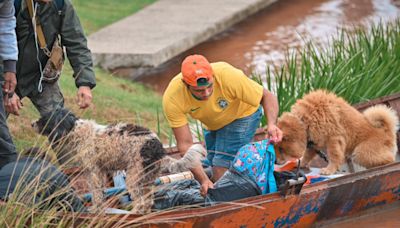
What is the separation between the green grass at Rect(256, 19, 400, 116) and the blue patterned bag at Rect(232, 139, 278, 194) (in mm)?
2290

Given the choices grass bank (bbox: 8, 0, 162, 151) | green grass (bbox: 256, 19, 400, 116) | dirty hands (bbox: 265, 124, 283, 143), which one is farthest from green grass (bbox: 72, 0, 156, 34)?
dirty hands (bbox: 265, 124, 283, 143)

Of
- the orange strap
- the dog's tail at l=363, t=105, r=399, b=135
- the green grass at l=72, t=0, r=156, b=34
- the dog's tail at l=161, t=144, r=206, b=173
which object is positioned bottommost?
the green grass at l=72, t=0, r=156, b=34

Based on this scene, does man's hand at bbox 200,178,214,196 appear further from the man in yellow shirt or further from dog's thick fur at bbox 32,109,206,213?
dog's thick fur at bbox 32,109,206,213

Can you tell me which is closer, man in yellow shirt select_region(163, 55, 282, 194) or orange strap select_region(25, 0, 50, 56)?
man in yellow shirt select_region(163, 55, 282, 194)

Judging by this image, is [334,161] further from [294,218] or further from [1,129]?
[1,129]

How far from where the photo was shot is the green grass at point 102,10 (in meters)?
16.0

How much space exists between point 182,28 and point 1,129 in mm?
9682

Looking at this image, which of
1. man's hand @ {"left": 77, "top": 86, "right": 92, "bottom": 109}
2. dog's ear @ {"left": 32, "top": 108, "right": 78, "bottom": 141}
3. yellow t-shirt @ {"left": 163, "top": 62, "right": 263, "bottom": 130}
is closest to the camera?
dog's ear @ {"left": 32, "top": 108, "right": 78, "bottom": 141}

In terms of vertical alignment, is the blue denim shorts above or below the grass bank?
above

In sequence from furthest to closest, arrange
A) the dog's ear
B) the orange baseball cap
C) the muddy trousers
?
1. the dog's ear
2. the orange baseball cap
3. the muddy trousers

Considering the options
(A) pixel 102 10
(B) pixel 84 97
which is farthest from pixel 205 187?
(A) pixel 102 10

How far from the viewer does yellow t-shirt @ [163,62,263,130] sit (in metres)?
7.03

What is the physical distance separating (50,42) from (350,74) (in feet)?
11.6

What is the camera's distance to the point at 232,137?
7551mm
